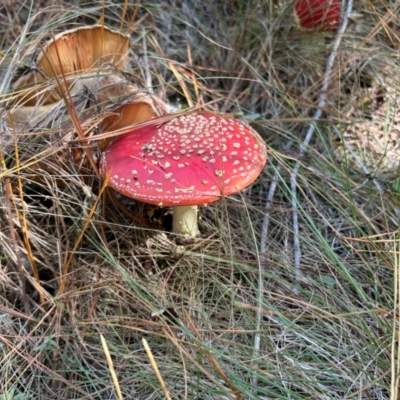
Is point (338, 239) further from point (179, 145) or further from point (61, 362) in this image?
point (61, 362)

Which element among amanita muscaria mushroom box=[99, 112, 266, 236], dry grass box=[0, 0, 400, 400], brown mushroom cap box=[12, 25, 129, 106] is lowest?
dry grass box=[0, 0, 400, 400]

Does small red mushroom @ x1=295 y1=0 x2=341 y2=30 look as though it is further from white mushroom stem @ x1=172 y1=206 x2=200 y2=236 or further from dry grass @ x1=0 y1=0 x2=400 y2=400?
white mushroom stem @ x1=172 y1=206 x2=200 y2=236

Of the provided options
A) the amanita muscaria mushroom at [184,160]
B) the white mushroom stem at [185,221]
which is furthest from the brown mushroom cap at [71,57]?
the white mushroom stem at [185,221]

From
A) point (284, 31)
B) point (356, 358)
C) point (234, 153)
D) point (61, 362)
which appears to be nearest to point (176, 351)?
point (61, 362)

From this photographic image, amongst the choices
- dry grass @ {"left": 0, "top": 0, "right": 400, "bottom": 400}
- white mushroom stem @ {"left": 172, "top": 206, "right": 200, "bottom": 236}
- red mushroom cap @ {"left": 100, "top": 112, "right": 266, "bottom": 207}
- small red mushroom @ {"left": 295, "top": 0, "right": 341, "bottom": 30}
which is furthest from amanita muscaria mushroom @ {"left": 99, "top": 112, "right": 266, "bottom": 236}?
small red mushroom @ {"left": 295, "top": 0, "right": 341, "bottom": 30}

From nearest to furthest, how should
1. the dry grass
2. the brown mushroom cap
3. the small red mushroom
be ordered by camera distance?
1. the dry grass
2. the brown mushroom cap
3. the small red mushroom

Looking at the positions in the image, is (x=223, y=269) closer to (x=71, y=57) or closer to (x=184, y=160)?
(x=184, y=160)
